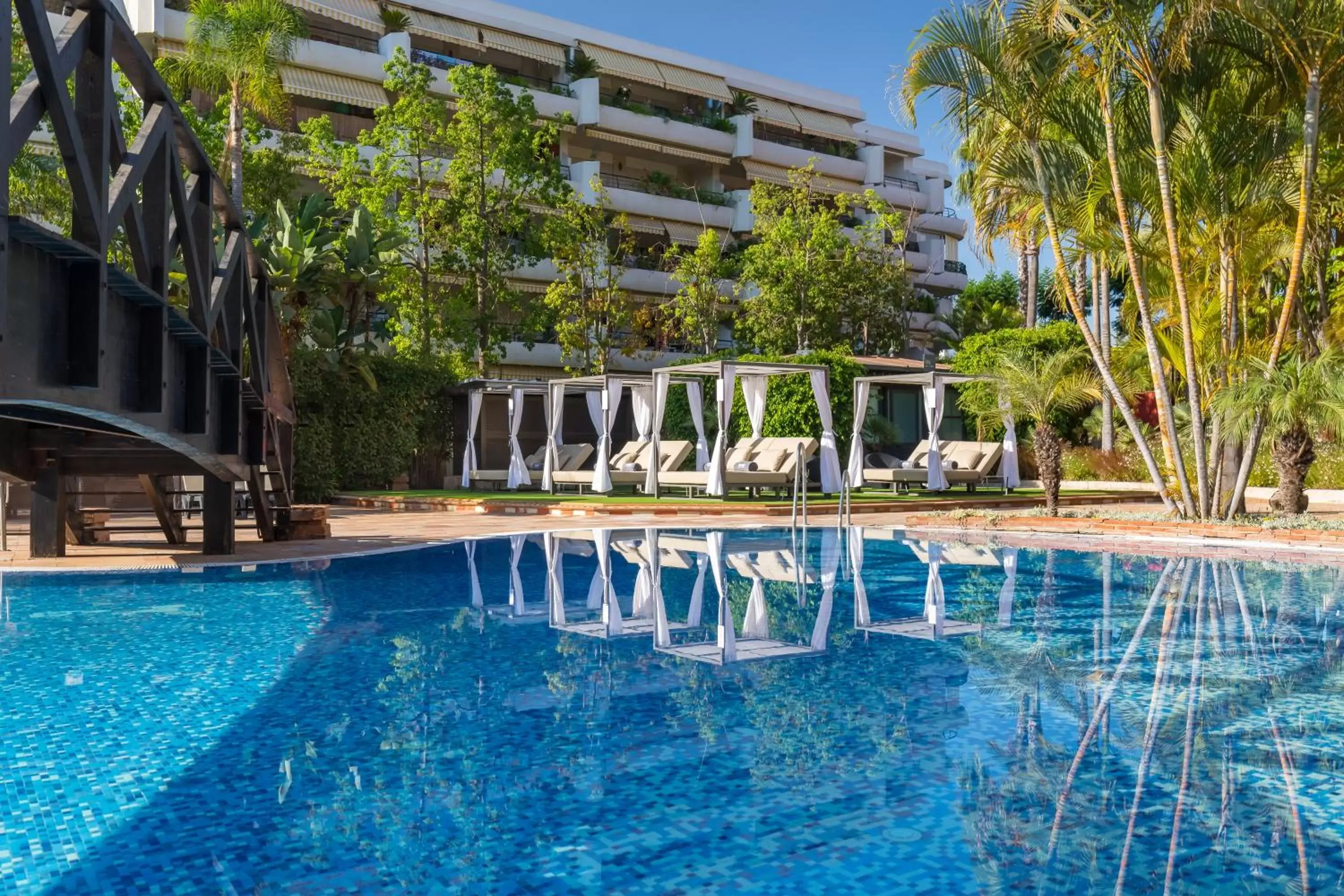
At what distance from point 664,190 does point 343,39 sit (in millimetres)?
12812

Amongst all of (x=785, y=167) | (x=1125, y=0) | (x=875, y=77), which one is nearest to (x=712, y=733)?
(x=1125, y=0)

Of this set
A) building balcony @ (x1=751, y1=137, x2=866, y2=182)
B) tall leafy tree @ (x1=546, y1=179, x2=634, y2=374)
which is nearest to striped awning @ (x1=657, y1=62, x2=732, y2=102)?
building balcony @ (x1=751, y1=137, x2=866, y2=182)

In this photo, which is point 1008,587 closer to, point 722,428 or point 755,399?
point 722,428

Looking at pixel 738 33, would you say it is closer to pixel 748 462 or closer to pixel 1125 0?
pixel 748 462

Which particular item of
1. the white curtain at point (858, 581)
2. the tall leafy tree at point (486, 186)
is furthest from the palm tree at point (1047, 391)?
the tall leafy tree at point (486, 186)

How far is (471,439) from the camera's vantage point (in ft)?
92.4

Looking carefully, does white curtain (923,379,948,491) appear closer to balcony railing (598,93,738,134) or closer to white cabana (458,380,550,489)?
white cabana (458,380,550,489)

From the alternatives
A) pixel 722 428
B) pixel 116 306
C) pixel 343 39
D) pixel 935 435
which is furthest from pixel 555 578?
pixel 343 39

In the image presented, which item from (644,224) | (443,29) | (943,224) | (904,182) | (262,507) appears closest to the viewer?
(262,507)

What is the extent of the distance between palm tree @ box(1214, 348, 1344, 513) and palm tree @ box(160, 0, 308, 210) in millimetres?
19383

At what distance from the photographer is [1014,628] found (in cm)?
867

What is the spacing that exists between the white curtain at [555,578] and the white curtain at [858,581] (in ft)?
7.31

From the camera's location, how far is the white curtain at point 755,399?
23.0 meters

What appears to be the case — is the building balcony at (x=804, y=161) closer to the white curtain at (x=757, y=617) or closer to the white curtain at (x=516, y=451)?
the white curtain at (x=516, y=451)
